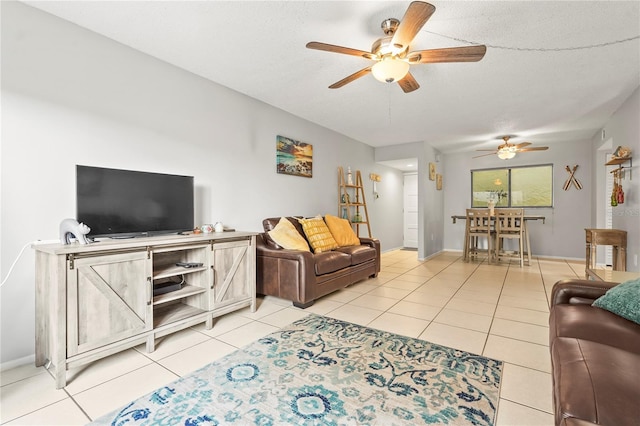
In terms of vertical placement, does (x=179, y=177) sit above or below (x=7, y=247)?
above

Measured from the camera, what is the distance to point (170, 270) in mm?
2369

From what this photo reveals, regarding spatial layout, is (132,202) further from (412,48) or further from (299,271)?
(412,48)

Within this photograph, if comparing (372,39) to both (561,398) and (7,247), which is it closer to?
(561,398)

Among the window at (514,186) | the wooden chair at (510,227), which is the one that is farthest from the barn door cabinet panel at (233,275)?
the window at (514,186)

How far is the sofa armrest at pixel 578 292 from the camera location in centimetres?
179

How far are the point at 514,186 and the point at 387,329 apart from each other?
583 cm

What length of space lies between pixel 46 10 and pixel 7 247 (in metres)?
1.69

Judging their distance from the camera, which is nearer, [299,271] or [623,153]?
[299,271]

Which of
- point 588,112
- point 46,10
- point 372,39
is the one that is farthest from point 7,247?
point 588,112

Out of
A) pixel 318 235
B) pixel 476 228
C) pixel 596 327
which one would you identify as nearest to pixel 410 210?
pixel 476 228

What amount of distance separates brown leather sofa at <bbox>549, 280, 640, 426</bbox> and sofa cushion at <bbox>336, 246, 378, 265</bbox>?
90.6 inches

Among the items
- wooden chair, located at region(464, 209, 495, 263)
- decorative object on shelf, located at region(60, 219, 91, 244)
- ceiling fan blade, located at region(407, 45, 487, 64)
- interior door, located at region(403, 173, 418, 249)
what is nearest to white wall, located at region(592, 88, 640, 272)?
wooden chair, located at region(464, 209, 495, 263)

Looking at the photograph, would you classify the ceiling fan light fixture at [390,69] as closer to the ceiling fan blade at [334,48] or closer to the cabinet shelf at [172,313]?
the ceiling fan blade at [334,48]

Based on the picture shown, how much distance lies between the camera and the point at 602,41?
245 cm
